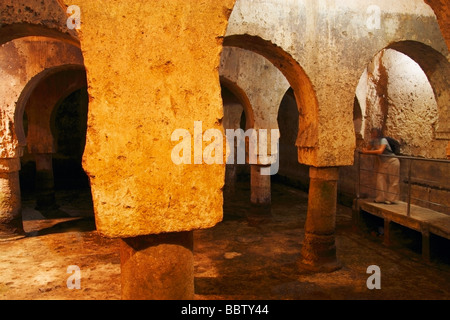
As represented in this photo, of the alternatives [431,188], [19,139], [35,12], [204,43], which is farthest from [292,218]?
[204,43]

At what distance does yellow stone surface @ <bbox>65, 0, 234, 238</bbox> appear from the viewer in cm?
157

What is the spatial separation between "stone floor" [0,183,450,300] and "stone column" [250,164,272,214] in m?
0.27

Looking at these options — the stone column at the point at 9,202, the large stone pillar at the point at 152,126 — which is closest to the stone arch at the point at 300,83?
the large stone pillar at the point at 152,126

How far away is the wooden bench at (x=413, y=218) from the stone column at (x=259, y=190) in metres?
2.06

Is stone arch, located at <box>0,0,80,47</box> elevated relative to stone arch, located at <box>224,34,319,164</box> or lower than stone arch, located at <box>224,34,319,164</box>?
elevated

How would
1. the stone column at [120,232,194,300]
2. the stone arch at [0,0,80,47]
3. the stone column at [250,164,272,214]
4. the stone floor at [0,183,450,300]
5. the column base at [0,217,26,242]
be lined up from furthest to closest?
1. the stone column at [250,164,272,214]
2. the column base at [0,217,26,242]
3. the stone arch at [0,0,80,47]
4. the stone floor at [0,183,450,300]
5. the stone column at [120,232,194,300]

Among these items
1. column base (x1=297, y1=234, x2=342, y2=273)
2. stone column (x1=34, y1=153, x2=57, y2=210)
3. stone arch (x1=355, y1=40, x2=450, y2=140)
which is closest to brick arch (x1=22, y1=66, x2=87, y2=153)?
stone column (x1=34, y1=153, x2=57, y2=210)

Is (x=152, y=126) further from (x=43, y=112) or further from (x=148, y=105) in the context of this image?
(x=43, y=112)

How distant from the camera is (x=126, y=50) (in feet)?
5.24

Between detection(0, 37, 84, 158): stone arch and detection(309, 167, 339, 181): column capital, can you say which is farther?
detection(0, 37, 84, 158): stone arch

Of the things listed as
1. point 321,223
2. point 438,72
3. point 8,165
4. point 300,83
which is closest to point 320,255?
point 321,223

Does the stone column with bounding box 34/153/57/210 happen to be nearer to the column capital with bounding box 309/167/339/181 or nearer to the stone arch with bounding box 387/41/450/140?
the column capital with bounding box 309/167/339/181

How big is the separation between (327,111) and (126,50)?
12.0ft

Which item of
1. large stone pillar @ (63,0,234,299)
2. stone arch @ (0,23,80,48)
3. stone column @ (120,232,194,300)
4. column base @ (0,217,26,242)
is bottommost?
column base @ (0,217,26,242)
